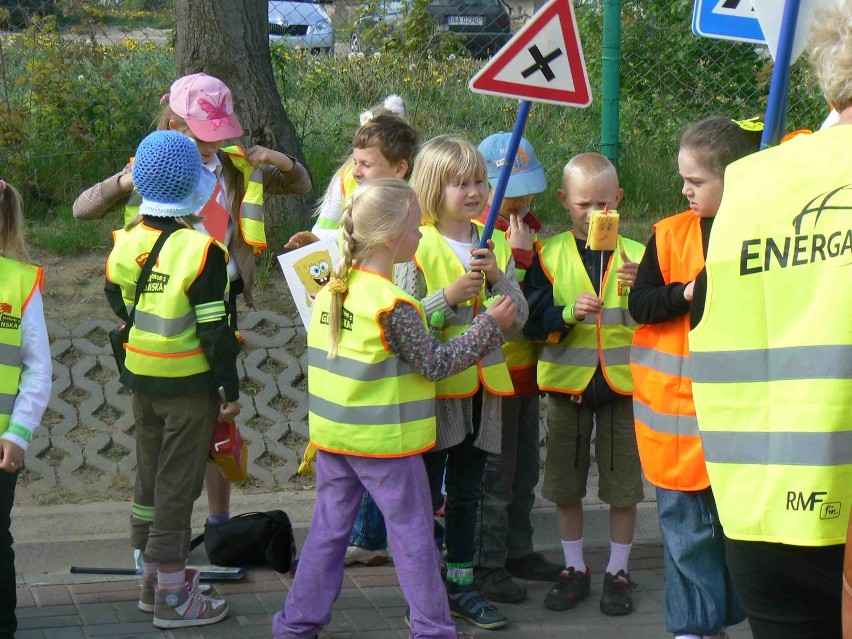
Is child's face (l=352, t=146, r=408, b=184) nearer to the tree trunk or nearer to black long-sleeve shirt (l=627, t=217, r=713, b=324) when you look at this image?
black long-sleeve shirt (l=627, t=217, r=713, b=324)

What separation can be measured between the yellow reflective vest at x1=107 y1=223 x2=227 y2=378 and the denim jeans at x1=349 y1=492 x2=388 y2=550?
1135 mm

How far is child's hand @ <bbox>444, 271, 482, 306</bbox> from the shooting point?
3.90 metres

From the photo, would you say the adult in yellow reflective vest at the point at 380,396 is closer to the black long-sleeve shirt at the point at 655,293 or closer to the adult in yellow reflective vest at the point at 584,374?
the black long-sleeve shirt at the point at 655,293

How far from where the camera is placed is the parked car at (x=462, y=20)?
9.75 metres

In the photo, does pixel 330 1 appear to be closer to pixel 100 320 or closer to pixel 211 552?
pixel 100 320

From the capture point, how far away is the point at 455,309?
406cm

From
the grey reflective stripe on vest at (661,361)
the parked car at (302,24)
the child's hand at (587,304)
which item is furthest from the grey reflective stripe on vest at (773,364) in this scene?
the parked car at (302,24)

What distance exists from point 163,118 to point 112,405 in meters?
1.69

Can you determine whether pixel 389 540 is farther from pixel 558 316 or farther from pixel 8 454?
pixel 8 454

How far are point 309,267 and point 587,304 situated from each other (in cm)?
118

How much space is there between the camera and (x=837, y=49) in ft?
6.61

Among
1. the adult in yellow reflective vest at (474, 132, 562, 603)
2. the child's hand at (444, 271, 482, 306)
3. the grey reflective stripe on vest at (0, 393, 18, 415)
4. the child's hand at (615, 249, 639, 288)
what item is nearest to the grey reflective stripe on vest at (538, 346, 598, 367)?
the adult in yellow reflective vest at (474, 132, 562, 603)

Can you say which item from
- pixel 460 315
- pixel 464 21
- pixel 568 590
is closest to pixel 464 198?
pixel 460 315

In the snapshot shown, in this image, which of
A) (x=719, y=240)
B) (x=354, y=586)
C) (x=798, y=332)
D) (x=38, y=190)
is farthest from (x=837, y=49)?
(x=38, y=190)
